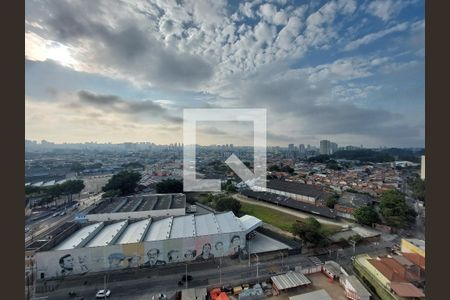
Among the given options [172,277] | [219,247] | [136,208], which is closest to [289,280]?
[219,247]

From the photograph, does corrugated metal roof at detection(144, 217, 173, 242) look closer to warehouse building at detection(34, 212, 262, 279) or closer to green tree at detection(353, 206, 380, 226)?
warehouse building at detection(34, 212, 262, 279)

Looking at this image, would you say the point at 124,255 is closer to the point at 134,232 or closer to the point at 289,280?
the point at 134,232

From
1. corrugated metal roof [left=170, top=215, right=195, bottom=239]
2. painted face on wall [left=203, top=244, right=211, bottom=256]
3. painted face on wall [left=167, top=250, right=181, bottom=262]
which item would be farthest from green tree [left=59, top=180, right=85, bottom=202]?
painted face on wall [left=203, top=244, right=211, bottom=256]

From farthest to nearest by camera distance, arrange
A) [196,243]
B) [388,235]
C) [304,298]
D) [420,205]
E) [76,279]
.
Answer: [420,205] < [388,235] < [196,243] < [76,279] < [304,298]

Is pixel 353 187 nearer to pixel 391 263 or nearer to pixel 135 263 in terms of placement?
pixel 391 263

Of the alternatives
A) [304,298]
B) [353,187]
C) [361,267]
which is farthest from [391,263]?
[353,187]

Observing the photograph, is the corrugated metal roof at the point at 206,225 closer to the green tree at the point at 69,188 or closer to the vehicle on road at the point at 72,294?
the vehicle on road at the point at 72,294

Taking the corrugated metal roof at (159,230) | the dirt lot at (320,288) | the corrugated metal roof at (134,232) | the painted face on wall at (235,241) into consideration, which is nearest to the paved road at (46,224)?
the corrugated metal roof at (134,232)
